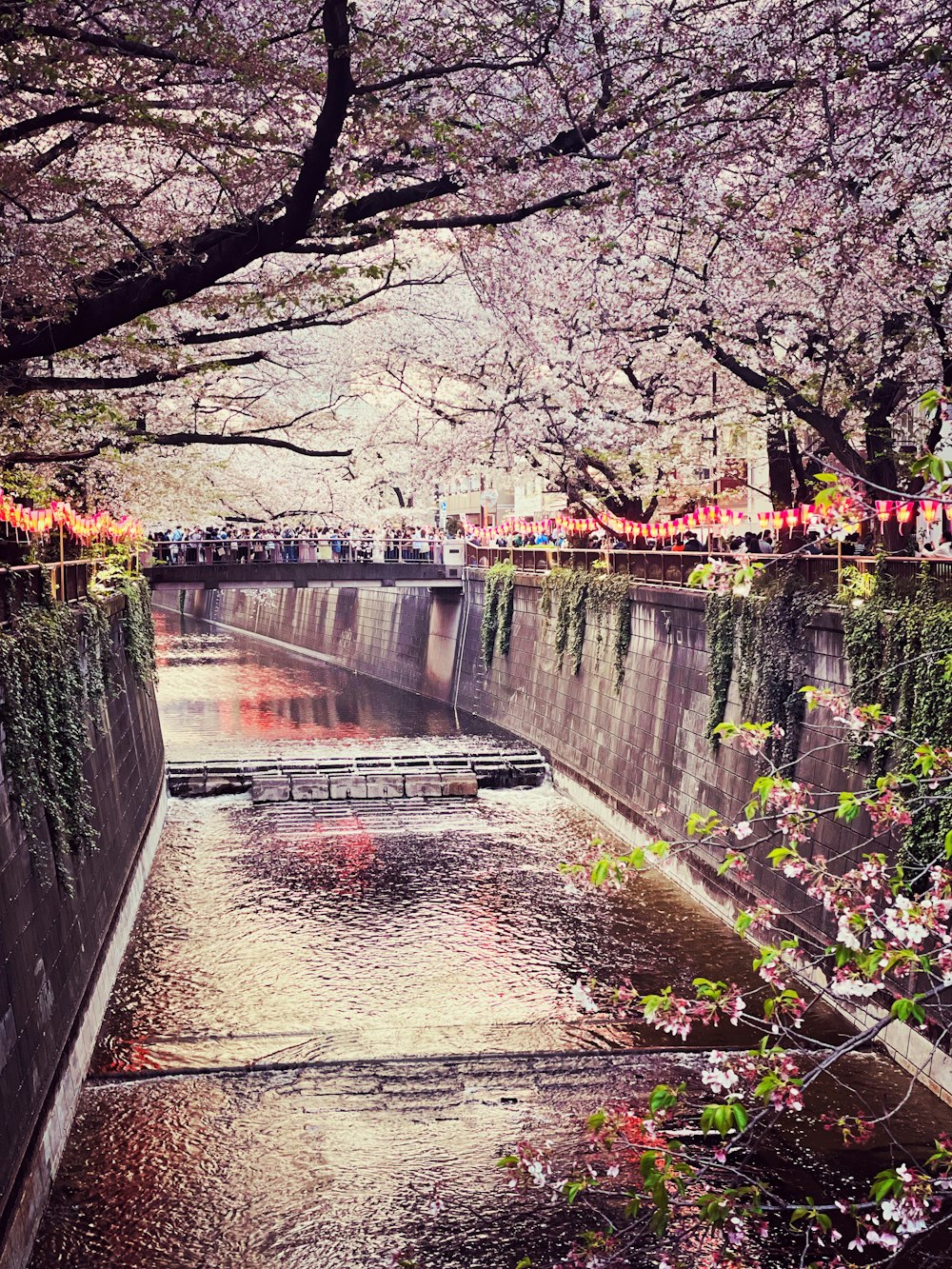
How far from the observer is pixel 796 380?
1916cm

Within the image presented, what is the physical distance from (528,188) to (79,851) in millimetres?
8625

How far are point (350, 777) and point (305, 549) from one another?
2288cm

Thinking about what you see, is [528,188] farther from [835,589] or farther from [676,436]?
[676,436]

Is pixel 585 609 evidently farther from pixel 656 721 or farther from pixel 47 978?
pixel 47 978

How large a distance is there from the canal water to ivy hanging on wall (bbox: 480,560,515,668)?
Result: 11.5m

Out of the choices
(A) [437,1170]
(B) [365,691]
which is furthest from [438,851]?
(B) [365,691]

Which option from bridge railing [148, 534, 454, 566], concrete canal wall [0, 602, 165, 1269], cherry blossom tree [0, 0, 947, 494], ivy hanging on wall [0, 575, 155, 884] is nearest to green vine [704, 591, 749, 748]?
cherry blossom tree [0, 0, 947, 494]

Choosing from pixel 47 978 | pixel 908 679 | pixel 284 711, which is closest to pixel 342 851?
pixel 47 978

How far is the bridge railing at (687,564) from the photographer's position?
13.2 metres

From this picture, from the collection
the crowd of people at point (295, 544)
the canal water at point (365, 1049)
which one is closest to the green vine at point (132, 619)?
the canal water at point (365, 1049)

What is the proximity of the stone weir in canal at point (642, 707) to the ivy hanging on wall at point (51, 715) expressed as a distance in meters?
6.31

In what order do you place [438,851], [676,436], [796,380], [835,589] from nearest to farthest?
[835,589]
[796,380]
[438,851]
[676,436]

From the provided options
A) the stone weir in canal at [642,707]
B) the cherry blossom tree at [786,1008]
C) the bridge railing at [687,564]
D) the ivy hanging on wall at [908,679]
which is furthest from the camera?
the stone weir in canal at [642,707]

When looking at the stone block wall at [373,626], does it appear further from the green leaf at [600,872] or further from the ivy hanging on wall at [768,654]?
the green leaf at [600,872]
